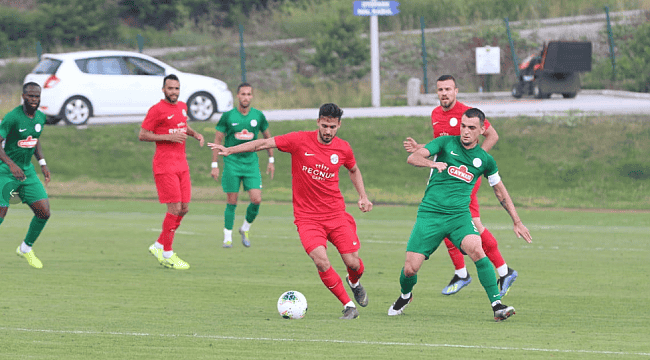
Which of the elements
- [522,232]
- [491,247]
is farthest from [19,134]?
[522,232]

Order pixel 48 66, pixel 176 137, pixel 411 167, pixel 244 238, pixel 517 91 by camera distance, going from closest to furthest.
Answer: pixel 176 137
pixel 244 238
pixel 411 167
pixel 48 66
pixel 517 91

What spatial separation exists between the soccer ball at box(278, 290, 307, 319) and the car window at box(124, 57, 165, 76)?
58.7 ft

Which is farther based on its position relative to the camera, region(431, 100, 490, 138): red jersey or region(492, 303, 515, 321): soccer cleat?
region(431, 100, 490, 138): red jersey

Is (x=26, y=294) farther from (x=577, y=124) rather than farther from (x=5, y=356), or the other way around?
(x=577, y=124)

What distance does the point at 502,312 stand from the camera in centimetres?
783

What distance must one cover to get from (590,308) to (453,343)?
95.2 inches

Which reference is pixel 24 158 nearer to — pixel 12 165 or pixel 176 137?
pixel 12 165

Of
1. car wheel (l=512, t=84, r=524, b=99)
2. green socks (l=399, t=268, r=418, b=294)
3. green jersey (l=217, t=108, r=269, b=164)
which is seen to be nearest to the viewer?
green socks (l=399, t=268, r=418, b=294)

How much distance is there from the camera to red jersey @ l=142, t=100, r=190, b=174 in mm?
11094

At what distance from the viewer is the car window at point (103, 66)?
24.1m

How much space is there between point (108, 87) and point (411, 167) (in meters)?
8.78

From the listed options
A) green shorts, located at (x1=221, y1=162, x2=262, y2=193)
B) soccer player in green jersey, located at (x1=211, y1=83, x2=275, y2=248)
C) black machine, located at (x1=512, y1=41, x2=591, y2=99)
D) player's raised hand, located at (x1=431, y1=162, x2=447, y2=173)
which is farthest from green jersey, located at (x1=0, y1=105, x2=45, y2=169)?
black machine, located at (x1=512, y1=41, x2=591, y2=99)

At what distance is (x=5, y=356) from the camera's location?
655cm

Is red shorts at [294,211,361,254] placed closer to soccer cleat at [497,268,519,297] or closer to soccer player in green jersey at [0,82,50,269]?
soccer cleat at [497,268,519,297]
